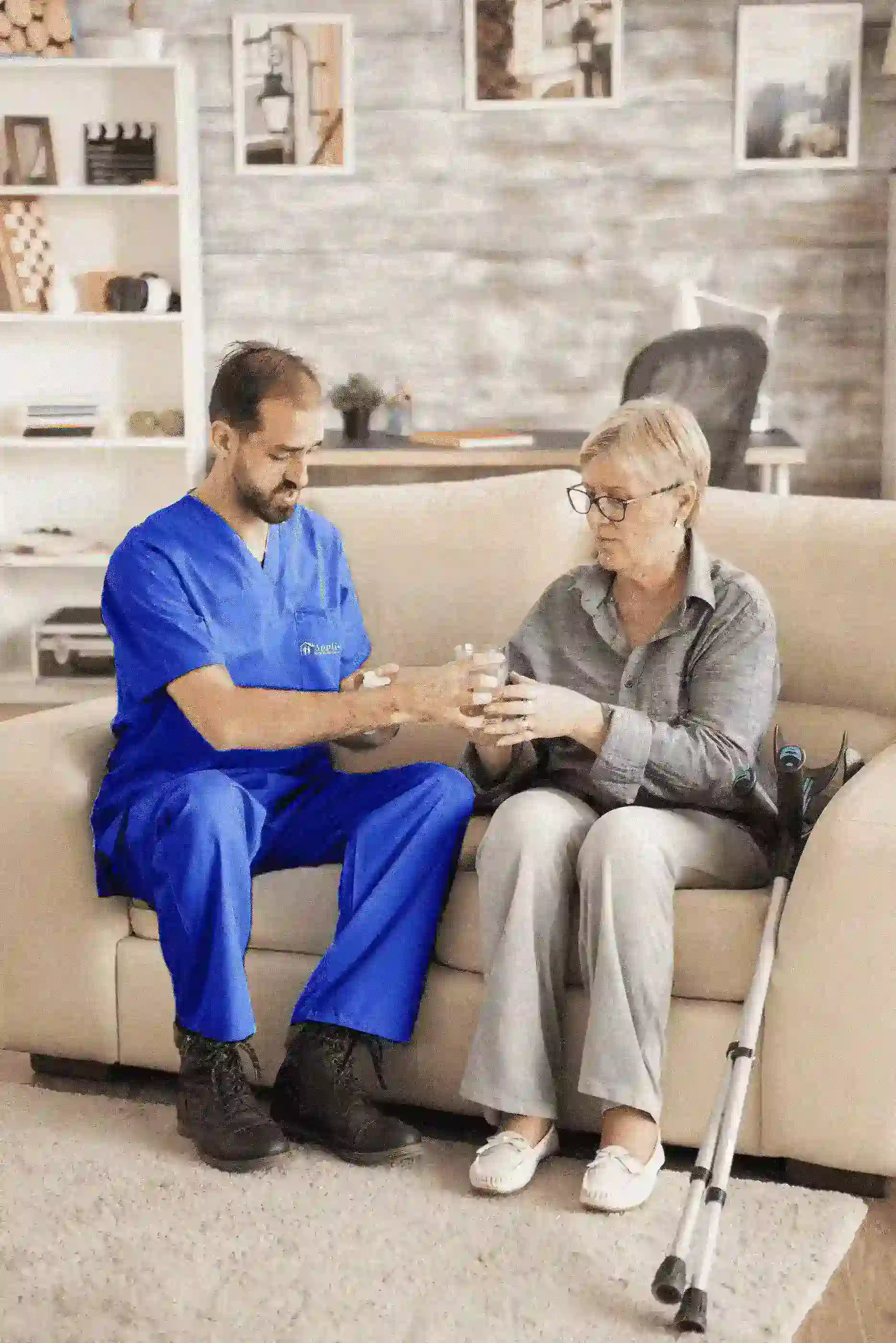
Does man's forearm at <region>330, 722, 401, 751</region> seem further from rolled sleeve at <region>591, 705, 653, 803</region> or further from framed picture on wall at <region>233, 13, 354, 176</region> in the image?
framed picture on wall at <region>233, 13, 354, 176</region>

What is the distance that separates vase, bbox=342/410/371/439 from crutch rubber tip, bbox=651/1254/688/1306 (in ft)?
11.0

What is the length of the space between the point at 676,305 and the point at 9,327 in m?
2.03

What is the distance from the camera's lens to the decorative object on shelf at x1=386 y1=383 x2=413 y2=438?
486 centimetres

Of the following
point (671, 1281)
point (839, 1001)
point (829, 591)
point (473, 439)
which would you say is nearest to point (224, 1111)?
point (671, 1281)

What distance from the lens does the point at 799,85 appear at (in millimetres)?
4797

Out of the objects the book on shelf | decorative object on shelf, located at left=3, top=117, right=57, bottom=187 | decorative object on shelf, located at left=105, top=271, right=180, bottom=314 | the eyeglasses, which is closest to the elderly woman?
the eyeglasses

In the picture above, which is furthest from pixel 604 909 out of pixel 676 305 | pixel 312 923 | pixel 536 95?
pixel 536 95

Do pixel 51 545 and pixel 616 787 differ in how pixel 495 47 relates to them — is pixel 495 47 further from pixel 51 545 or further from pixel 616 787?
pixel 616 787

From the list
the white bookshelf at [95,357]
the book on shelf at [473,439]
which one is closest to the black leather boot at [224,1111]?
the book on shelf at [473,439]

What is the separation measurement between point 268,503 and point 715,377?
225cm

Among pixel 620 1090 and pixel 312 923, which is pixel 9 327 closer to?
pixel 312 923

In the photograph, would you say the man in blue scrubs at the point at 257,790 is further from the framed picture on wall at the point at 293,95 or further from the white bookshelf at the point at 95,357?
the framed picture on wall at the point at 293,95

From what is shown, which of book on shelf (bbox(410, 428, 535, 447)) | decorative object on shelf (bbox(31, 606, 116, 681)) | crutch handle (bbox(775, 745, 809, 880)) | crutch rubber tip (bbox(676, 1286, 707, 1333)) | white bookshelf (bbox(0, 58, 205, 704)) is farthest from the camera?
decorative object on shelf (bbox(31, 606, 116, 681))

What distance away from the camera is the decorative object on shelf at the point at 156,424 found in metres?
4.86
